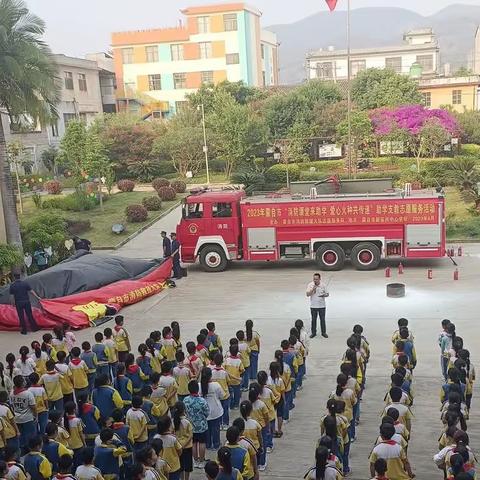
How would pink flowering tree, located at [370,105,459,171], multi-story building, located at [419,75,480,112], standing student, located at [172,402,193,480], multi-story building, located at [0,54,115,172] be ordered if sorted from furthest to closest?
multi-story building, located at [419,75,480,112]
multi-story building, located at [0,54,115,172]
pink flowering tree, located at [370,105,459,171]
standing student, located at [172,402,193,480]

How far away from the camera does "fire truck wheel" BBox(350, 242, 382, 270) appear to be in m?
19.1

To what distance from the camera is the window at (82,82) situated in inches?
2115

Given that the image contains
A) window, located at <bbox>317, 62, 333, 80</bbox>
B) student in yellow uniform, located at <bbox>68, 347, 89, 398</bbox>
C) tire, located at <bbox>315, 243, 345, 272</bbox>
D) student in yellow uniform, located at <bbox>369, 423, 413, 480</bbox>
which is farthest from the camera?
window, located at <bbox>317, 62, 333, 80</bbox>

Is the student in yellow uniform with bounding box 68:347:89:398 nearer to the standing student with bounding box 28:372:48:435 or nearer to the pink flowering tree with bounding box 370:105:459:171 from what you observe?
the standing student with bounding box 28:372:48:435

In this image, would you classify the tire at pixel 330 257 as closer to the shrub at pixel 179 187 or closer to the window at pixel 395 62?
the shrub at pixel 179 187

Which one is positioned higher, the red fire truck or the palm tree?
the palm tree

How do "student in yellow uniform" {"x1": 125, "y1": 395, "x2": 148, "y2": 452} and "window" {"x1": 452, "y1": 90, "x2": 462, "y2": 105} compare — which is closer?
"student in yellow uniform" {"x1": 125, "y1": 395, "x2": 148, "y2": 452}

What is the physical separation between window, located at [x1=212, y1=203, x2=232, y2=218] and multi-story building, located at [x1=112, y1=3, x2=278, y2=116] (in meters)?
45.0

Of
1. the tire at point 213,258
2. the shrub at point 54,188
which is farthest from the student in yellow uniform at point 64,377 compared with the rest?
the shrub at point 54,188

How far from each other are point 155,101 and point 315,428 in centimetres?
5649

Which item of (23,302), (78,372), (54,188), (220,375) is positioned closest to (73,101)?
(54,188)

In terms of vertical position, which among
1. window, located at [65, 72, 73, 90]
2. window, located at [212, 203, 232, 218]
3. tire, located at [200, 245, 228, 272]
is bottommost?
tire, located at [200, 245, 228, 272]

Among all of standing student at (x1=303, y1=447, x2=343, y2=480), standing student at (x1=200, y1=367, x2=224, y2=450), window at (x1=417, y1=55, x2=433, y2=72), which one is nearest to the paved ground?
standing student at (x1=200, y1=367, x2=224, y2=450)

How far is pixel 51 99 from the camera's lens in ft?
65.3
